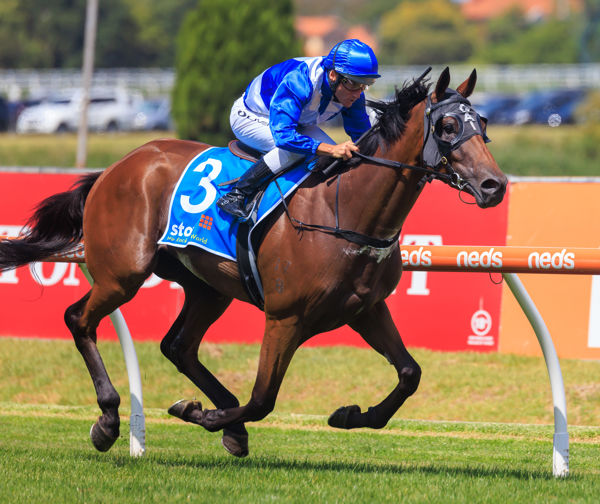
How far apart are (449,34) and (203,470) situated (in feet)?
310

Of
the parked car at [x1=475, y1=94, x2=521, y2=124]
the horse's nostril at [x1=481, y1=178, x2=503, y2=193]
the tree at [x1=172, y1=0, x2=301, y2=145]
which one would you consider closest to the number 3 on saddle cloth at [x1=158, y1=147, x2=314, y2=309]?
the horse's nostril at [x1=481, y1=178, x2=503, y2=193]

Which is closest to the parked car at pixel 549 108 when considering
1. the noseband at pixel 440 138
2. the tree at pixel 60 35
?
the tree at pixel 60 35

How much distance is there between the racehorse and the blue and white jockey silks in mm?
234

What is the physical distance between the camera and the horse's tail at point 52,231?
6250 mm

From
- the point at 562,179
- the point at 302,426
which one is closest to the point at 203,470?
the point at 302,426

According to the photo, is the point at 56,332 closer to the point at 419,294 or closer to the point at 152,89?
the point at 419,294

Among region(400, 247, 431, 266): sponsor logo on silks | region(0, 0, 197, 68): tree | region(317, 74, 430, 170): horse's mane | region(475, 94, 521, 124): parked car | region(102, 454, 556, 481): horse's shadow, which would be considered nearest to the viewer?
region(317, 74, 430, 170): horse's mane

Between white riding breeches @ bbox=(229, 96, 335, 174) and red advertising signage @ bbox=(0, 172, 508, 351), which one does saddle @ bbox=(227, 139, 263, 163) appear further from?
red advertising signage @ bbox=(0, 172, 508, 351)

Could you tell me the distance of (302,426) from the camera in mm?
7734

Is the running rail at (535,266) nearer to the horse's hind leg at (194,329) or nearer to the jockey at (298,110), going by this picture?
the jockey at (298,110)

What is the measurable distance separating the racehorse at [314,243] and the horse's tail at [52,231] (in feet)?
0.96

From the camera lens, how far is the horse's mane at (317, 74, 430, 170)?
4.93m

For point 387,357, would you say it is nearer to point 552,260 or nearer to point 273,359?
point 273,359

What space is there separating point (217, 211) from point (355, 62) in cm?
107
